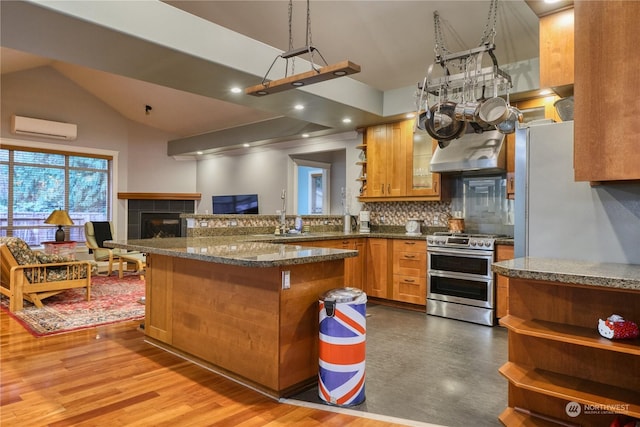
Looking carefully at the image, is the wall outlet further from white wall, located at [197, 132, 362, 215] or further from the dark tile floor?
white wall, located at [197, 132, 362, 215]

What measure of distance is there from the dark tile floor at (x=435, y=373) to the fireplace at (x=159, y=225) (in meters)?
6.16

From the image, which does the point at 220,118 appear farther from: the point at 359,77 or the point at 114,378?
the point at 114,378

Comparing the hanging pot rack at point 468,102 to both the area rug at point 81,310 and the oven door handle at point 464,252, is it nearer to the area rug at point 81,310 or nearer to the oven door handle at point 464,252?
the oven door handle at point 464,252

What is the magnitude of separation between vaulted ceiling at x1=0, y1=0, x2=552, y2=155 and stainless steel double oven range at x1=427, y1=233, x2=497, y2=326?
1767mm

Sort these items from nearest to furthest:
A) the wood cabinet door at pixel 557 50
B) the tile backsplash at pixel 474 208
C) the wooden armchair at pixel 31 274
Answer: the wood cabinet door at pixel 557 50, the wooden armchair at pixel 31 274, the tile backsplash at pixel 474 208

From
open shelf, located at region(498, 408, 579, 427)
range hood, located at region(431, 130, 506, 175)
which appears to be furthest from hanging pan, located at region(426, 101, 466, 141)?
open shelf, located at region(498, 408, 579, 427)

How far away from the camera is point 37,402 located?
2.42 metres

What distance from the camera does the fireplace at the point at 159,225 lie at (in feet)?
28.4

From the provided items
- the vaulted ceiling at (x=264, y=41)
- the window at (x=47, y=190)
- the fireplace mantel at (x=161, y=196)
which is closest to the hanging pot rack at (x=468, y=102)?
the vaulted ceiling at (x=264, y=41)

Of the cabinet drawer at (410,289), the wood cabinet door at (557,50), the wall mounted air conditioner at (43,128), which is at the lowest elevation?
the cabinet drawer at (410,289)

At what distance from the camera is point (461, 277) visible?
172 inches

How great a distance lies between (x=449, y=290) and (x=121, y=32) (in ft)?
13.0

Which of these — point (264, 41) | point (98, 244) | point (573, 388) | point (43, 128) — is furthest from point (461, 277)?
point (43, 128)

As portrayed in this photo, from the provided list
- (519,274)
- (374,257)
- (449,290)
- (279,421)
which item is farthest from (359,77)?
(279,421)
